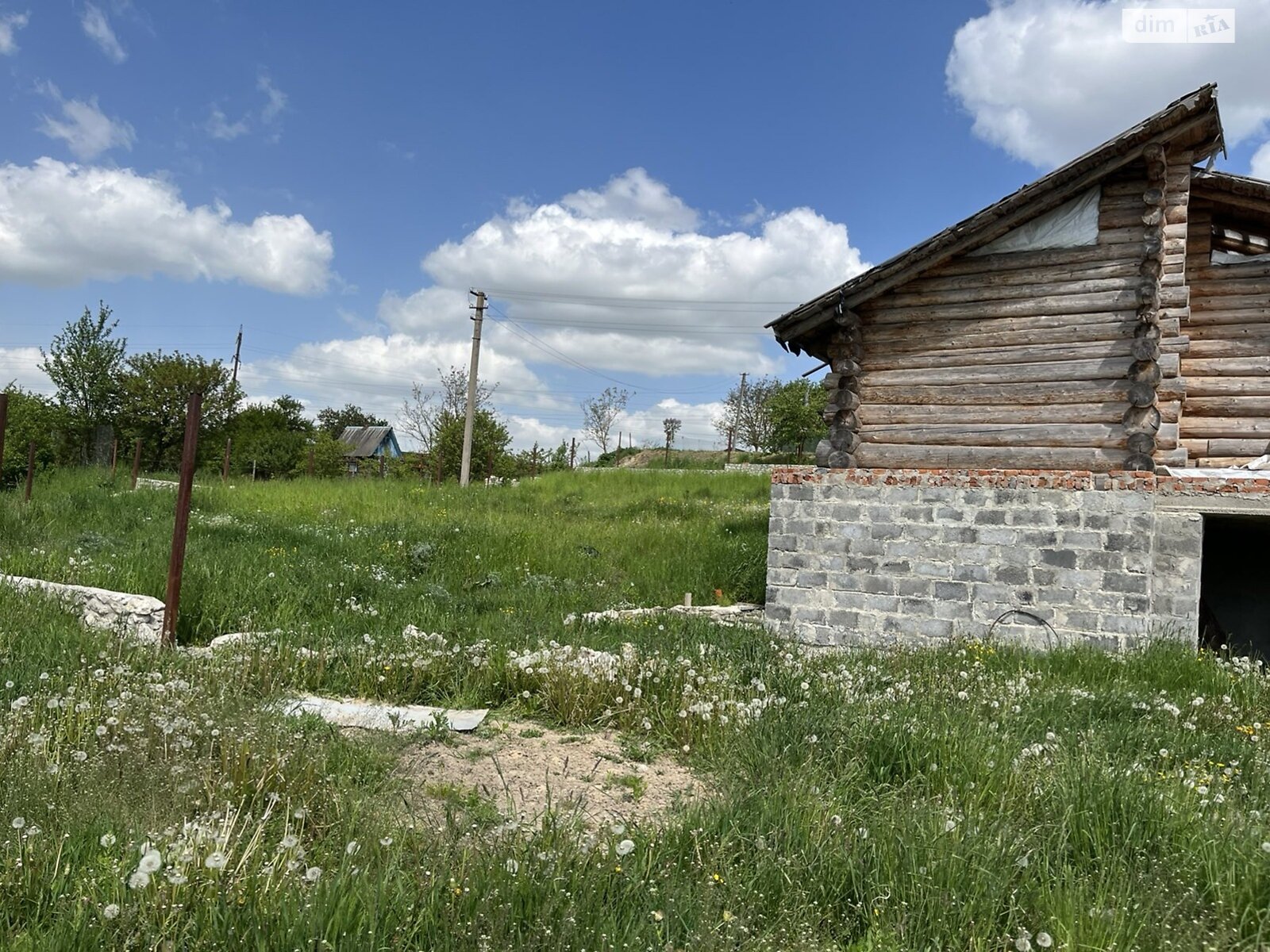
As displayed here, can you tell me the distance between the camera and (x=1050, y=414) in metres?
8.46

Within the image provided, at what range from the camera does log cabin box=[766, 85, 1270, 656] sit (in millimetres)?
7777

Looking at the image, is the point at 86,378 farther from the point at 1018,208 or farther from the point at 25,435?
the point at 1018,208

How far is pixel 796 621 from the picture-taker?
9.21 meters

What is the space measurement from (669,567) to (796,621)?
10.4ft

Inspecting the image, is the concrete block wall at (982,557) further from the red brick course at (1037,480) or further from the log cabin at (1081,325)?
the log cabin at (1081,325)

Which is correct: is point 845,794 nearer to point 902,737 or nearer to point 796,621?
point 902,737

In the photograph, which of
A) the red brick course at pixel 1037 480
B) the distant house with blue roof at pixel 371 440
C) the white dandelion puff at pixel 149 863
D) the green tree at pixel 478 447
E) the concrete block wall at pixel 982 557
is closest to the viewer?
the white dandelion puff at pixel 149 863

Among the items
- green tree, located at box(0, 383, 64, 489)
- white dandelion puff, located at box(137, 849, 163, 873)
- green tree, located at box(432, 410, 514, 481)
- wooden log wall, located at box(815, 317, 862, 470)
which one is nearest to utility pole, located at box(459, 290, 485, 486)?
green tree, located at box(432, 410, 514, 481)

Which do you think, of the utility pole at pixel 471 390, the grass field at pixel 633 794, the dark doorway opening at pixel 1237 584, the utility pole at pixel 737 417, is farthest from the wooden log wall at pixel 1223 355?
the utility pole at pixel 737 417

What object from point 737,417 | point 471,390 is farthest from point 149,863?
point 737,417

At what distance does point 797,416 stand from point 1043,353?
95.9 feet

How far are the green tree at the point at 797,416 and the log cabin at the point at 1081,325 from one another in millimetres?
27673

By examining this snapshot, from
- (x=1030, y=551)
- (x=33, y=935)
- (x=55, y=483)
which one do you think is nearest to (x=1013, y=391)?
(x=1030, y=551)

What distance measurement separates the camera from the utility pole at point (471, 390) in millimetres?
23828
